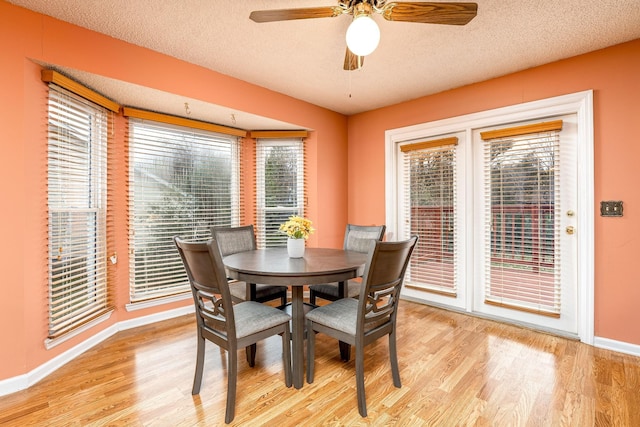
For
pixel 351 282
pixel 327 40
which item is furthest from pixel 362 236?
pixel 327 40

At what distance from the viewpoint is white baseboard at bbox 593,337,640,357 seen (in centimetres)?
232

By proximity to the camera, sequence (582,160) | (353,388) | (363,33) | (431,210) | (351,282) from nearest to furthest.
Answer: (363,33), (353,388), (582,160), (351,282), (431,210)

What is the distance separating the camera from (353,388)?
6.22 feet

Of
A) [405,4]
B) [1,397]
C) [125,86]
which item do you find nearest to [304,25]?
[405,4]

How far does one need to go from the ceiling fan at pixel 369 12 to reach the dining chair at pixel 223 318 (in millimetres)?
1290

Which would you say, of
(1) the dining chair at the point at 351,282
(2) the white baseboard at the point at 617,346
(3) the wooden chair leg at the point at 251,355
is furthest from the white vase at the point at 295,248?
(2) the white baseboard at the point at 617,346

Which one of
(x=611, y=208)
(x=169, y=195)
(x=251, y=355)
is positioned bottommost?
(x=251, y=355)

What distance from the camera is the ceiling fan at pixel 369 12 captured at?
1.52 m

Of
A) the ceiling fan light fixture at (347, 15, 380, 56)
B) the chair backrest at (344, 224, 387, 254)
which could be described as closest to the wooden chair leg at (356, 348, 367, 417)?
the chair backrest at (344, 224, 387, 254)

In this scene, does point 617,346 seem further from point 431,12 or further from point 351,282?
point 431,12

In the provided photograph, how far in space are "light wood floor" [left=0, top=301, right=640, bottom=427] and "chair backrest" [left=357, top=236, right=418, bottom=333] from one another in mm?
495

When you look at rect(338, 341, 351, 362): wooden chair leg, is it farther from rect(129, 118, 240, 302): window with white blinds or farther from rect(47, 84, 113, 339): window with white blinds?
rect(47, 84, 113, 339): window with white blinds

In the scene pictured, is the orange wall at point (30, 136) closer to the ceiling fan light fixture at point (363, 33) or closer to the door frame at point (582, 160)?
the ceiling fan light fixture at point (363, 33)

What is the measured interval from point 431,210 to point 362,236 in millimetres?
1112
